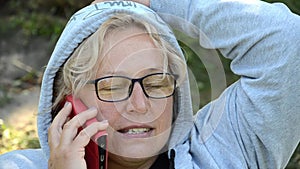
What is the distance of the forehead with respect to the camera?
2133 mm

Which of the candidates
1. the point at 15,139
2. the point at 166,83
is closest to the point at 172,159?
the point at 166,83

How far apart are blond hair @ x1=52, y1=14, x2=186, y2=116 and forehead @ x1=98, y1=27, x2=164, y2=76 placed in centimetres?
1

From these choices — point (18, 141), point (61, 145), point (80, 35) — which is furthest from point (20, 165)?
point (18, 141)

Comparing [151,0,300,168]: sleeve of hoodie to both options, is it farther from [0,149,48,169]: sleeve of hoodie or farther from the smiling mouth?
[0,149,48,169]: sleeve of hoodie

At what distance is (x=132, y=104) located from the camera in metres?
2.11

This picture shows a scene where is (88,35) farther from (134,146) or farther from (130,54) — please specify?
(134,146)

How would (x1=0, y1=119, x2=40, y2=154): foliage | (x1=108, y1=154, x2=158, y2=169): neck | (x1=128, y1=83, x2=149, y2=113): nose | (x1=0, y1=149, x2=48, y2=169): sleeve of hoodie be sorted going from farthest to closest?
(x1=0, y1=119, x2=40, y2=154): foliage < (x1=0, y1=149, x2=48, y2=169): sleeve of hoodie < (x1=108, y1=154, x2=158, y2=169): neck < (x1=128, y1=83, x2=149, y2=113): nose

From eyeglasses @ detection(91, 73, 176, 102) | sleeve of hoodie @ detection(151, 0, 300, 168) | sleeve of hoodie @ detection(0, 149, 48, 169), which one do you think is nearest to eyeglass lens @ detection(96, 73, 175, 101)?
eyeglasses @ detection(91, 73, 176, 102)

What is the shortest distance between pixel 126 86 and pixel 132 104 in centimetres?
5

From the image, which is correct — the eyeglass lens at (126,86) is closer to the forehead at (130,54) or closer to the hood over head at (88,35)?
the forehead at (130,54)

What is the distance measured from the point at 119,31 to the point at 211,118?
1.36 ft

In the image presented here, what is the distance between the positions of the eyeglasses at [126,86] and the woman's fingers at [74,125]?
6cm

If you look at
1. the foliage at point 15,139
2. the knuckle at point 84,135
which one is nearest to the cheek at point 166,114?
the knuckle at point 84,135

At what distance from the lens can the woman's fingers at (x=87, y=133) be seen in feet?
6.95
